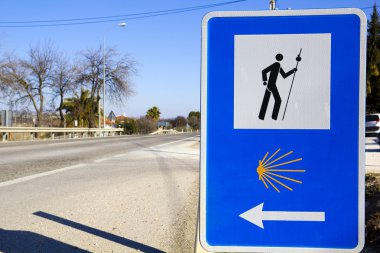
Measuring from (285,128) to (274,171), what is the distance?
201 mm

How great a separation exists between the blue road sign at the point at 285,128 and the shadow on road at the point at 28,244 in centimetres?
271

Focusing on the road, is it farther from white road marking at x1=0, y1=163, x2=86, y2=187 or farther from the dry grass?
the dry grass

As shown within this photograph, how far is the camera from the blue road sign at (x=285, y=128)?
1912 millimetres

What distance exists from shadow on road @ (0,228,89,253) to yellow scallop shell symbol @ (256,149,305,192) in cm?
280

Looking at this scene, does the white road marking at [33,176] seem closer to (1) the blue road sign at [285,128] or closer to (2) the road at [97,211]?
(2) the road at [97,211]

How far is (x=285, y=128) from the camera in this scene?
193cm

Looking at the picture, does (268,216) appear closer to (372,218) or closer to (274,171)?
(274,171)

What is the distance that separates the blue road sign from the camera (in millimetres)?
1912

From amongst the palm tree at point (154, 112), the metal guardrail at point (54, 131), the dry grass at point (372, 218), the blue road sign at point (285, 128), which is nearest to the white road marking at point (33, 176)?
the dry grass at point (372, 218)

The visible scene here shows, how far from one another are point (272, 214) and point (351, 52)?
81cm

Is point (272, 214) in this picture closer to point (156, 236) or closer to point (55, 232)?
point (156, 236)

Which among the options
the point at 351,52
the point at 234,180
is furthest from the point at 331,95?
the point at 234,180

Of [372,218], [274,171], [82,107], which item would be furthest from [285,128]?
[82,107]

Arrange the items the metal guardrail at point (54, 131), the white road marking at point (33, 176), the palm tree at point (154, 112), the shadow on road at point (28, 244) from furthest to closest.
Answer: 1. the palm tree at point (154, 112)
2. the metal guardrail at point (54, 131)
3. the white road marking at point (33, 176)
4. the shadow on road at point (28, 244)
